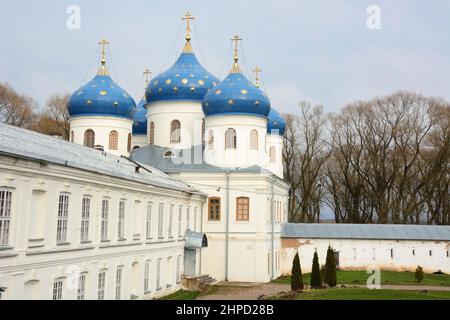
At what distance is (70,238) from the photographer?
15320 mm

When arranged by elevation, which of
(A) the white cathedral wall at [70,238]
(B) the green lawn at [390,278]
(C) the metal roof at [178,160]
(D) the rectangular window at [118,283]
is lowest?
(B) the green lawn at [390,278]

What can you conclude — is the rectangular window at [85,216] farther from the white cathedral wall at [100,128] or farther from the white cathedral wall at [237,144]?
the white cathedral wall at [100,128]

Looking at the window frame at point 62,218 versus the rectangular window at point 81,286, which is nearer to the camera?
the window frame at point 62,218

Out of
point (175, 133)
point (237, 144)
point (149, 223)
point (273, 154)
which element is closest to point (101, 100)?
point (175, 133)

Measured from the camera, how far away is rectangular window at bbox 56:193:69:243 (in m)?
14.8

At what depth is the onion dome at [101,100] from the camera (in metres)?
32.2

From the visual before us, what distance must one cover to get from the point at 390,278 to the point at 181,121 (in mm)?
15169

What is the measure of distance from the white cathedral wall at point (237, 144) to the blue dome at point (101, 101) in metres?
5.29

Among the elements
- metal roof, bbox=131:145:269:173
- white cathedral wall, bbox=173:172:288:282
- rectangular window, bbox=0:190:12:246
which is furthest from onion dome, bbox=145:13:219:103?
rectangular window, bbox=0:190:12:246

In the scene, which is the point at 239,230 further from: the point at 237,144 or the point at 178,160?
the point at 178,160

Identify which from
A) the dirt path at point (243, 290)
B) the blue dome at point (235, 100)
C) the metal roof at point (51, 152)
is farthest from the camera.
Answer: the blue dome at point (235, 100)

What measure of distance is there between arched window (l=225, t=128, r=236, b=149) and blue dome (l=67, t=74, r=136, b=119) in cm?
620

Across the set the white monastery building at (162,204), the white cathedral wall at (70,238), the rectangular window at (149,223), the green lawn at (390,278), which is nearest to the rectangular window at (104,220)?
the white monastery building at (162,204)

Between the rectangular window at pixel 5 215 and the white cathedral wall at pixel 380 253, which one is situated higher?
Answer: the rectangular window at pixel 5 215
